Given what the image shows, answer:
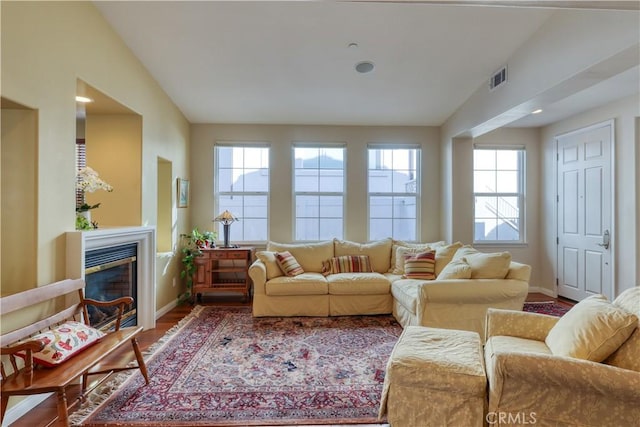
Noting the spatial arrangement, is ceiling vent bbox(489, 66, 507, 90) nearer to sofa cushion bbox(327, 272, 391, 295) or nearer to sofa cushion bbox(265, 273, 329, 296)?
sofa cushion bbox(327, 272, 391, 295)

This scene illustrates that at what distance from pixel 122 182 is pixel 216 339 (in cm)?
189

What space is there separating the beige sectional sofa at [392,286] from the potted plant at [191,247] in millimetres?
929

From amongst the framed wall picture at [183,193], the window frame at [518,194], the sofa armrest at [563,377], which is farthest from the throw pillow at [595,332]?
the framed wall picture at [183,193]

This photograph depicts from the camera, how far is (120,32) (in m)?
2.90

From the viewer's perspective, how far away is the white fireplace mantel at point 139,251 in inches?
89.4

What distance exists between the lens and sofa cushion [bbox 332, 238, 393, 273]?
170 inches

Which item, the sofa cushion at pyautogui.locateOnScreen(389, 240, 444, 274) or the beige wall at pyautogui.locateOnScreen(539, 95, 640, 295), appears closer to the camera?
the beige wall at pyautogui.locateOnScreen(539, 95, 640, 295)

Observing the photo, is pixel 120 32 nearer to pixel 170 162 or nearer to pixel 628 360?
pixel 170 162

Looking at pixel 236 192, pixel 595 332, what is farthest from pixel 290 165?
Result: pixel 595 332

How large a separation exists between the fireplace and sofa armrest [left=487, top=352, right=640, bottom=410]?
2.97 meters

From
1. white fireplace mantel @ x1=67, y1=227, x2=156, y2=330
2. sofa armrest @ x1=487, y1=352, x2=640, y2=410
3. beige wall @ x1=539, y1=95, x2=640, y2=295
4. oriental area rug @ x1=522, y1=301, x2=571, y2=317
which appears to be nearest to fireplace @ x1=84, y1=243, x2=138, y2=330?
white fireplace mantel @ x1=67, y1=227, x2=156, y2=330

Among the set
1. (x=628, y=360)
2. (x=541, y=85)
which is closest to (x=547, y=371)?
(x=628, y=360)

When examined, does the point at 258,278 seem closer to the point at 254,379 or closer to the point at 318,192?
the point at 254,379

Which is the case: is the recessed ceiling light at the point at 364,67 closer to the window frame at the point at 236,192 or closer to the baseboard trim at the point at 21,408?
the window frame at the point at 236,192
